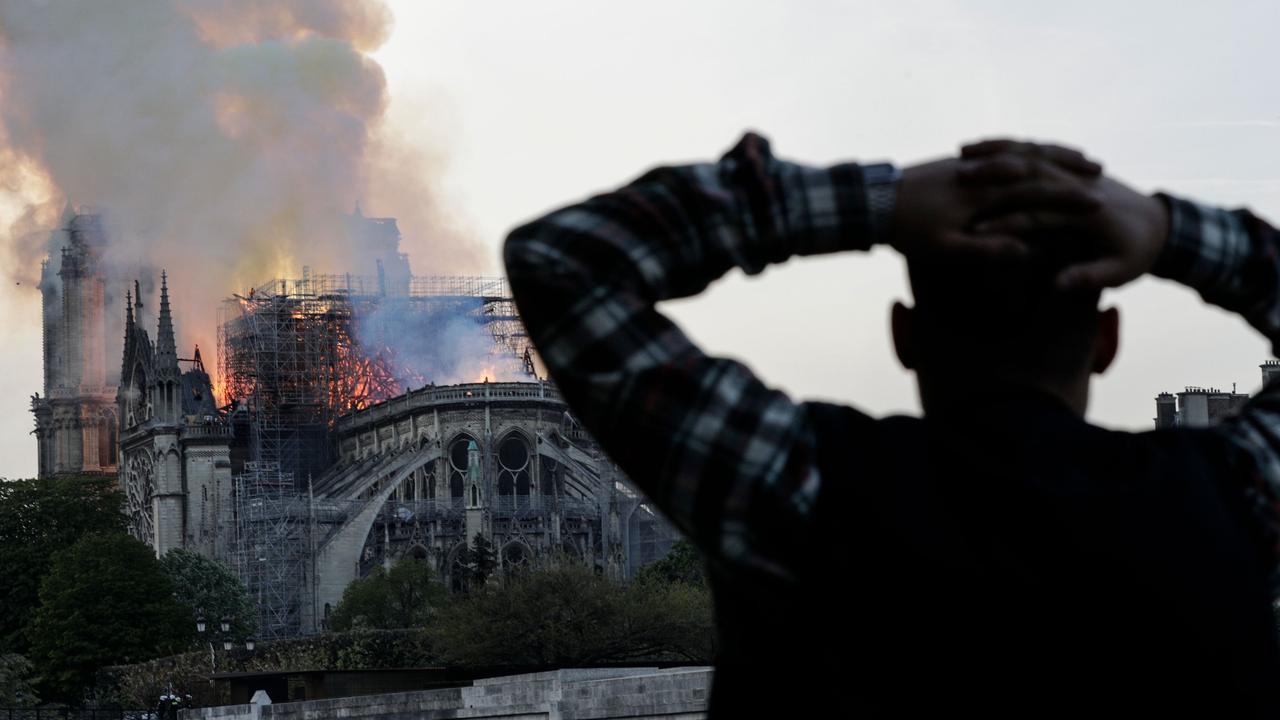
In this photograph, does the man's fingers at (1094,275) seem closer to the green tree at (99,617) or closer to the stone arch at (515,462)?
the green tree at (99,617)

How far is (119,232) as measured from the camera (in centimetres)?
12612

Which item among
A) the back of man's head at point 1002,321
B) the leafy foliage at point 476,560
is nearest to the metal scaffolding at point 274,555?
the leafy foliage at point 476,560

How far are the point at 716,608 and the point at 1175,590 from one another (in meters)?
0.56

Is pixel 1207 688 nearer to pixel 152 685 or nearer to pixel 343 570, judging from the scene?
pixel 152 685

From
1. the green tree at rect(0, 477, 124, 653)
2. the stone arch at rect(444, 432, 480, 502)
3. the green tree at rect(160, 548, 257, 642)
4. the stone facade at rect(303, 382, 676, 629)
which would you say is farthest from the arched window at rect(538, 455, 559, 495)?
the green tree at rect(0, 477, 124, 653)

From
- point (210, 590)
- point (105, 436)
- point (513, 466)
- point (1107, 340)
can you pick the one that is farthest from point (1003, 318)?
point (105, 436)

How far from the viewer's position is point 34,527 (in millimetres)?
87688

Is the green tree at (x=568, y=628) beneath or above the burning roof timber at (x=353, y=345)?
beneath

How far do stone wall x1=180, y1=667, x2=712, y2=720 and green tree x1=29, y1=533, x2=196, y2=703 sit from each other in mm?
32490

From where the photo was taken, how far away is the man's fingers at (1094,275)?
274 centimetres

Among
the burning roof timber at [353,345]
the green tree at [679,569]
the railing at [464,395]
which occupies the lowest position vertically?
the green tree at [679,569]

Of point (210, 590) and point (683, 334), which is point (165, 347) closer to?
point (210, 590)

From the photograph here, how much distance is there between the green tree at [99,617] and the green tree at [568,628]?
1615cm

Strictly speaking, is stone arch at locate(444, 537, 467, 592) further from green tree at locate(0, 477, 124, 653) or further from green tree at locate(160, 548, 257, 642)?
green tree at locate(0, 477, 124, 653)
